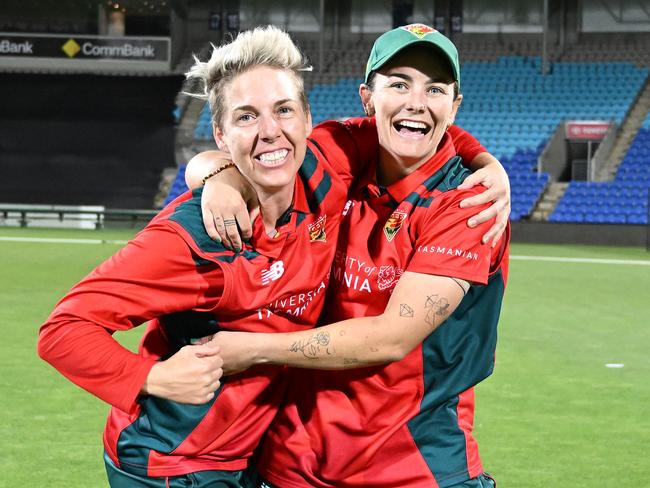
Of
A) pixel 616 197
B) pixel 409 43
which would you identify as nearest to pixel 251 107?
pixel 409 43

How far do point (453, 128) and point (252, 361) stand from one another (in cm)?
149

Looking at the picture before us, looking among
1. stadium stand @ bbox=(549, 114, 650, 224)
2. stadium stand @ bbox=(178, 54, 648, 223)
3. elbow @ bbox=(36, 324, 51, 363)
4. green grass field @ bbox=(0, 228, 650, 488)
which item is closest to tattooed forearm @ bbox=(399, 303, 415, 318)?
elbow @ bbox=(36, 324, 51, 363)

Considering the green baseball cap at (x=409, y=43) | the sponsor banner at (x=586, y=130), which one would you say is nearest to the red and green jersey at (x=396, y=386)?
the green baseball cap at (x=409, y=43)

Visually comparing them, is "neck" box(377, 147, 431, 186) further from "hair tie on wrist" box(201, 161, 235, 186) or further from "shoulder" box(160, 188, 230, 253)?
"shoulder" box(160, 188, 230, 253)

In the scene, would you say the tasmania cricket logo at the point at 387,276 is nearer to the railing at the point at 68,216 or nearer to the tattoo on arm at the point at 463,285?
the tattoo on arm at the point at 463,285

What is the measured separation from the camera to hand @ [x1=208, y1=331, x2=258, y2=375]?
9.54ft

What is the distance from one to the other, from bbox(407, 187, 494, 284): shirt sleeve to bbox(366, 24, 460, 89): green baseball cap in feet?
1.66

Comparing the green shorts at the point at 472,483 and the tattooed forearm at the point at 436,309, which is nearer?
the tattooed forearm at the point at 436,309

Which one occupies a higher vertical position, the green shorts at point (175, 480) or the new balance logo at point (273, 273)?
the new balance logo at point (273, 273)

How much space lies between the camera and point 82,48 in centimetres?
3566

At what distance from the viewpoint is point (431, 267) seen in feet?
10.1

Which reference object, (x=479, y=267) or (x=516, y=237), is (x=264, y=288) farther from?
(x=516, y=237)

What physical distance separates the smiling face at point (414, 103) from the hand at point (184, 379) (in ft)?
3.46

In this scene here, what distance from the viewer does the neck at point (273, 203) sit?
3.19 meters
